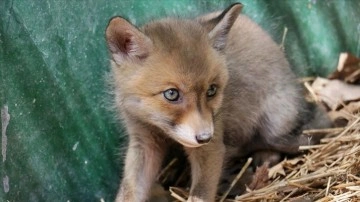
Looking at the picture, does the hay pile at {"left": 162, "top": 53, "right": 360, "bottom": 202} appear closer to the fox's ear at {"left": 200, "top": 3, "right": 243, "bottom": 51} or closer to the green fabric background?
the green fabric background

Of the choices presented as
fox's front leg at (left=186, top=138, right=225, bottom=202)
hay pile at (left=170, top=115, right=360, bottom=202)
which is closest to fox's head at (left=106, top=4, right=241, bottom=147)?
fox's front leg at (left=186, top=138, right=225, bottom=202)

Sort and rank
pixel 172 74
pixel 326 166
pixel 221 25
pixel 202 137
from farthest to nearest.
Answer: pixel 326 166
pixel 221 25
pixel 172 74
pixel 202 137

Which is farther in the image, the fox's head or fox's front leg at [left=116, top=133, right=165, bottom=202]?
fox's front leg at [left=116, top=133, right=165, bottom=202]

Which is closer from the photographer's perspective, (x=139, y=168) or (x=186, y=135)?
(x=186, y=135)

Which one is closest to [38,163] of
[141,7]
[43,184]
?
[43,184]

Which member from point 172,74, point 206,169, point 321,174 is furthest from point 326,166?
point 172,74

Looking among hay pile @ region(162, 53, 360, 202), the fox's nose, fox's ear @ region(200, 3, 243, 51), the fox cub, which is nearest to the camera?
the fox's nose

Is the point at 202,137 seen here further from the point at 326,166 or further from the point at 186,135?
the point at 326,166

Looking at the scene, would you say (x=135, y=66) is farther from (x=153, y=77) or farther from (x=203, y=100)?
(x=203, y=100)
